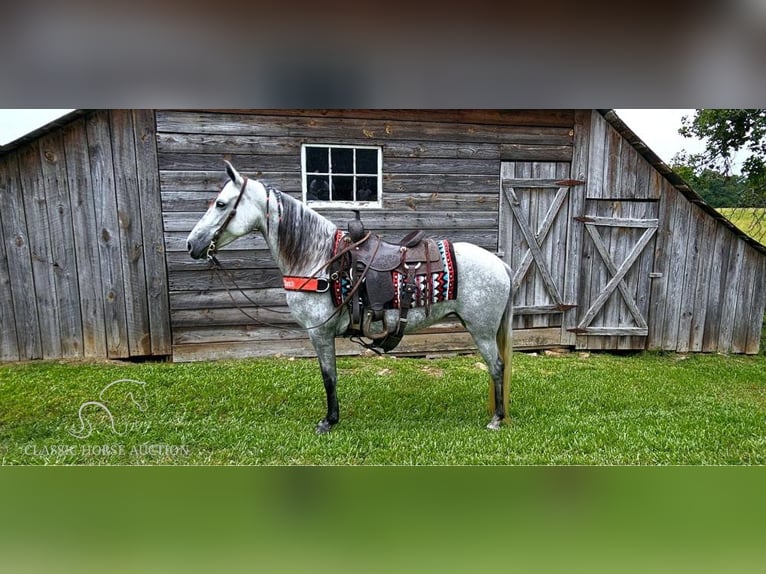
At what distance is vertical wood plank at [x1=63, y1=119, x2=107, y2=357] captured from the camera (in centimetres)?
155

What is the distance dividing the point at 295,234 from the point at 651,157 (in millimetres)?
1419

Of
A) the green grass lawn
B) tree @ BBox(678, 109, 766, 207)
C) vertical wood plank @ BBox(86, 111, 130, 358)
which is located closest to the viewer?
tree @ BBox(678, 109, 766, 207)

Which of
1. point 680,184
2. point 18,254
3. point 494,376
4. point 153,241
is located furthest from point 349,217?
point 680,184

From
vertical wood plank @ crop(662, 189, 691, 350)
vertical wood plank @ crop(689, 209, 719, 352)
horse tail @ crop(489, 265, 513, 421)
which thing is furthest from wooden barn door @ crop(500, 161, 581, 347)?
vertical wood plank @ crop(689, 209, 719, 352)

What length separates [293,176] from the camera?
6.10ft

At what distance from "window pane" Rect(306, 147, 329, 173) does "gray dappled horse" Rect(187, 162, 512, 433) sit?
0.23 metres

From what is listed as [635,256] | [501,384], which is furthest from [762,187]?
[501,384]

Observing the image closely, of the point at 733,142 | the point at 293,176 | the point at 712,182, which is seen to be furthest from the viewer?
the point at 293,176

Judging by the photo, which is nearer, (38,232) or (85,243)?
(38,232)

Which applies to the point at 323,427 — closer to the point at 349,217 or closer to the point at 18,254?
the point at 349,217

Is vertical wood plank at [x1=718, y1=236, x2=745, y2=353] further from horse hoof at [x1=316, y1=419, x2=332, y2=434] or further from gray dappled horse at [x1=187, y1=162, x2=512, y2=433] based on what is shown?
Result: horse hoof at [x1=316, y1=419, x2=332, y2=434]

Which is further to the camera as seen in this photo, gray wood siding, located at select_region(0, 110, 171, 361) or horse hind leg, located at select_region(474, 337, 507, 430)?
horse hind leg, located at select_region(474, 337, 507, 430)
